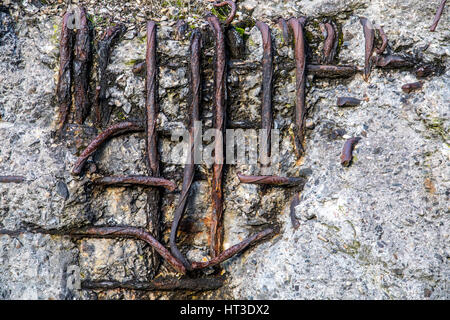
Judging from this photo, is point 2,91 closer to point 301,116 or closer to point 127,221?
point 127,221

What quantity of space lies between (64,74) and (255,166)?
0.88 meters

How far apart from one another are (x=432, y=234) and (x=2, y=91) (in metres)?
1.80

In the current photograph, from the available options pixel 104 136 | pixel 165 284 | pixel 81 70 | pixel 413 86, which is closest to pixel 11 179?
pixel 104 136

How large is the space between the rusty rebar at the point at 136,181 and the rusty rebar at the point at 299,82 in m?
0.56

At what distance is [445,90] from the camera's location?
5.49 ft

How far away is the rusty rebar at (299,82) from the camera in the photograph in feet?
5.82

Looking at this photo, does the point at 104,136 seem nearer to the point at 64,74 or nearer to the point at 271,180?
the point at 64,74

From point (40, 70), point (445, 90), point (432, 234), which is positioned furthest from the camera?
point (40, 70)

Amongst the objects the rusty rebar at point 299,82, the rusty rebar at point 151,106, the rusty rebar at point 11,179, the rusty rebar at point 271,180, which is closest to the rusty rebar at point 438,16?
the rusty rebar at point 299,82

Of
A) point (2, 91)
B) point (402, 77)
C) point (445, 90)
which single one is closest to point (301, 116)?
point (402, 77)

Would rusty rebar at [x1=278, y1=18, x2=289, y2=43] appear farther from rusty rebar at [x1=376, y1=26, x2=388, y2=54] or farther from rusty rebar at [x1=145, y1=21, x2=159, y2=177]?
rusty rebar at [x1=145, y1=21, x2=159, y2=177]

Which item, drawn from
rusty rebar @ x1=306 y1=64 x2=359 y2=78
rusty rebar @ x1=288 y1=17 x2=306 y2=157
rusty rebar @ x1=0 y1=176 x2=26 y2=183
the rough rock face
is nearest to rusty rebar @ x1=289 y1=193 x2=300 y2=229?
the rough rock face

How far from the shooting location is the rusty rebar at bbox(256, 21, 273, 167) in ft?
5.83

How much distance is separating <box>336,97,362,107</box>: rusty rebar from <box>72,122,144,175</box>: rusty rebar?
2.76ft
